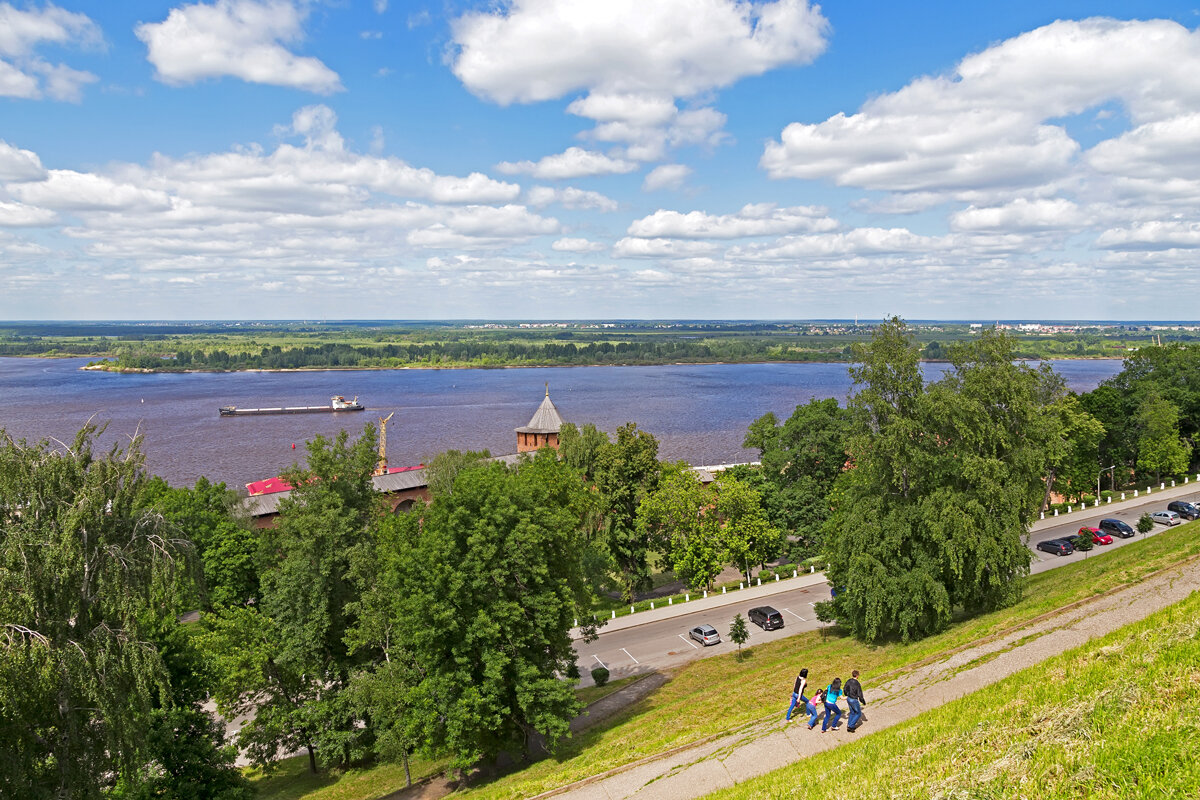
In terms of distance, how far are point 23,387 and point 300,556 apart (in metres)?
169

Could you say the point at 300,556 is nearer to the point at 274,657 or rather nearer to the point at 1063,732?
the point at 274,657

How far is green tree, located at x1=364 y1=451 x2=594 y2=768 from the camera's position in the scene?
17.9 meters

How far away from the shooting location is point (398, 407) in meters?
128

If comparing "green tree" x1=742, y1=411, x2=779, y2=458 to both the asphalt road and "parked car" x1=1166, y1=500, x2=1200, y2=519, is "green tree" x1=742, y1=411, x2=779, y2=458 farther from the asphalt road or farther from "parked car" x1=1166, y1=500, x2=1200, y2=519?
"parked car" x1=1166, y1=500, x2=1200, y2=519

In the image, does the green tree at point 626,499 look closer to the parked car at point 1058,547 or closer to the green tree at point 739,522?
the green tree at point 739,522

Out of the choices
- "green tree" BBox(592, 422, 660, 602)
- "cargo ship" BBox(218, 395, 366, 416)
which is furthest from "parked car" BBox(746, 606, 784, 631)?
"cargo ship" BBox(218, 395, 366, 416)

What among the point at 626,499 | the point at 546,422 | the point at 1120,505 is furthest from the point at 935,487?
the point at 1120,505

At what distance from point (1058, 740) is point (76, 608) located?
54.1 feet

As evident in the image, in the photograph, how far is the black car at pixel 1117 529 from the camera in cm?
3709

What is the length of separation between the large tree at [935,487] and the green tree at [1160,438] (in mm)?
29781

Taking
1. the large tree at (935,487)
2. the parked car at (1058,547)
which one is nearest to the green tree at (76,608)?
the large tree at (935,487)

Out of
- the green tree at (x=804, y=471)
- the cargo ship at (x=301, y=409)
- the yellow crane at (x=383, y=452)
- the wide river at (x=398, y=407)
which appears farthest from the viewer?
the cargo ship at (x=301, y=409)

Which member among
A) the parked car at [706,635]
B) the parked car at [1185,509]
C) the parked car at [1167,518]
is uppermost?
the parked car at [1185,509]

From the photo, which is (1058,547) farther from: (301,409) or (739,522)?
(301,409)
